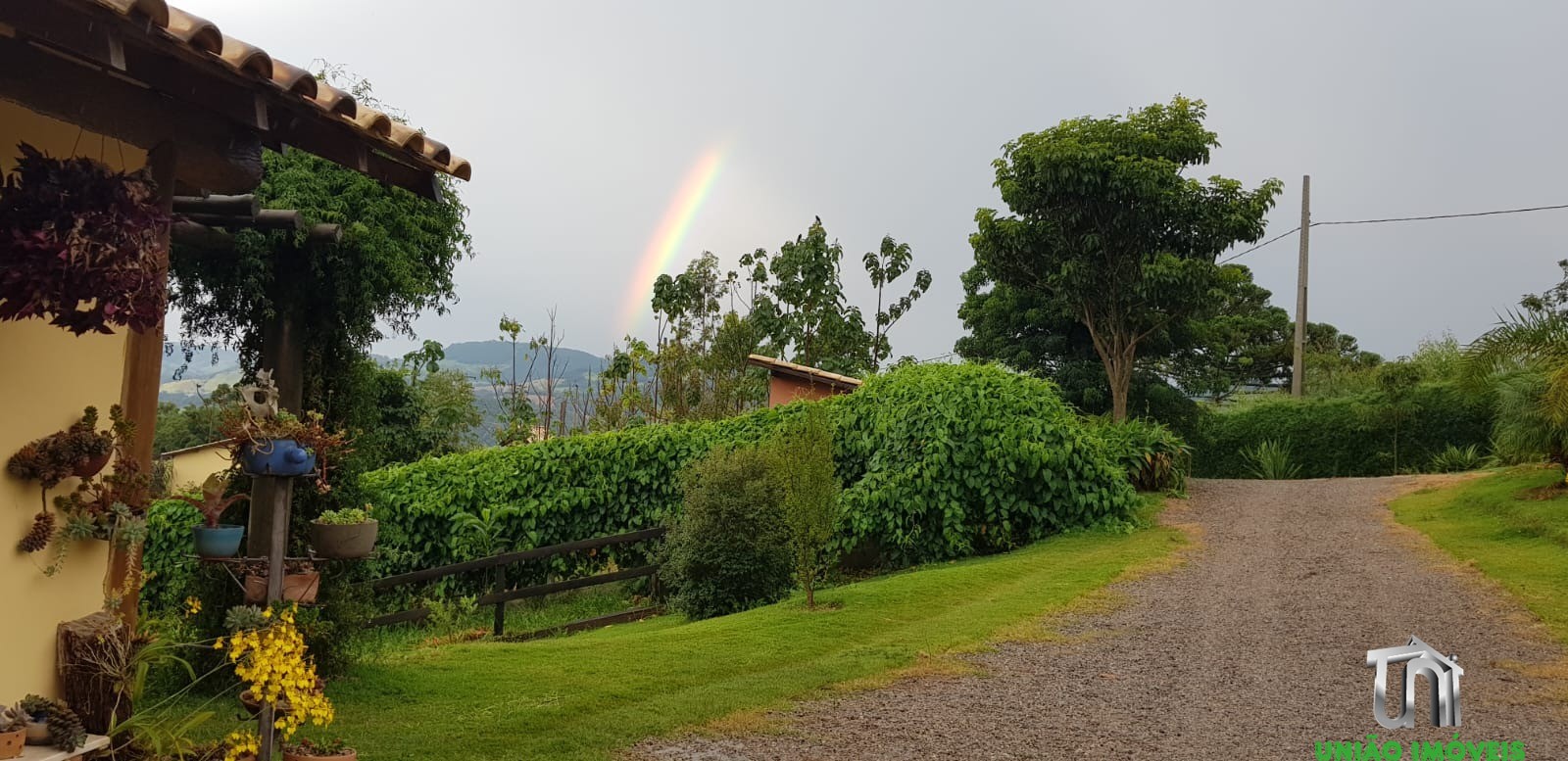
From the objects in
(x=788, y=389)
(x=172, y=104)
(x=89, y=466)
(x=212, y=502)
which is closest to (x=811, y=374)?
(x=788, y=389)

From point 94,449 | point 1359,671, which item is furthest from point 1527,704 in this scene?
point 94,449

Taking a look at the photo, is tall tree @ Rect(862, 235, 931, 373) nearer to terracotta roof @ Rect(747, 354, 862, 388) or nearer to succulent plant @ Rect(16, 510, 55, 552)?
terracotta roof @ Rect(747, 354, 862, 388)

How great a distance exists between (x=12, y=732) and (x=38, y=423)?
3.55 ft

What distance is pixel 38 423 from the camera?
390cm

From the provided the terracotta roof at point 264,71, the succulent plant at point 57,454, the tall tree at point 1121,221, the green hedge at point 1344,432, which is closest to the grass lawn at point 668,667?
the succulent plant at point 57,454

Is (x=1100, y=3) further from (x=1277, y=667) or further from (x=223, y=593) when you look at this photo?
(x=223, y=593)

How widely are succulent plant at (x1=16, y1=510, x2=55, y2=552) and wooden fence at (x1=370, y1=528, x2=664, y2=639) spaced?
6471mm

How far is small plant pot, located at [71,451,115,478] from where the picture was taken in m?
3.94

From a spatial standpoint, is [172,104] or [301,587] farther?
[301,587]

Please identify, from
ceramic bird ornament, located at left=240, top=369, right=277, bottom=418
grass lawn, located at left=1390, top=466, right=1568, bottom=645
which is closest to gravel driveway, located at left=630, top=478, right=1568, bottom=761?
grass lawn, located at left=1390, top=466, right=1568, bottom=645

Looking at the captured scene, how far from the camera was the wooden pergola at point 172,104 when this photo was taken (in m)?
3.25

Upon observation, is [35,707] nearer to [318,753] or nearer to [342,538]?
[318,753]

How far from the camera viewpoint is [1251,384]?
39562 mm

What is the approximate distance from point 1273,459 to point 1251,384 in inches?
707
